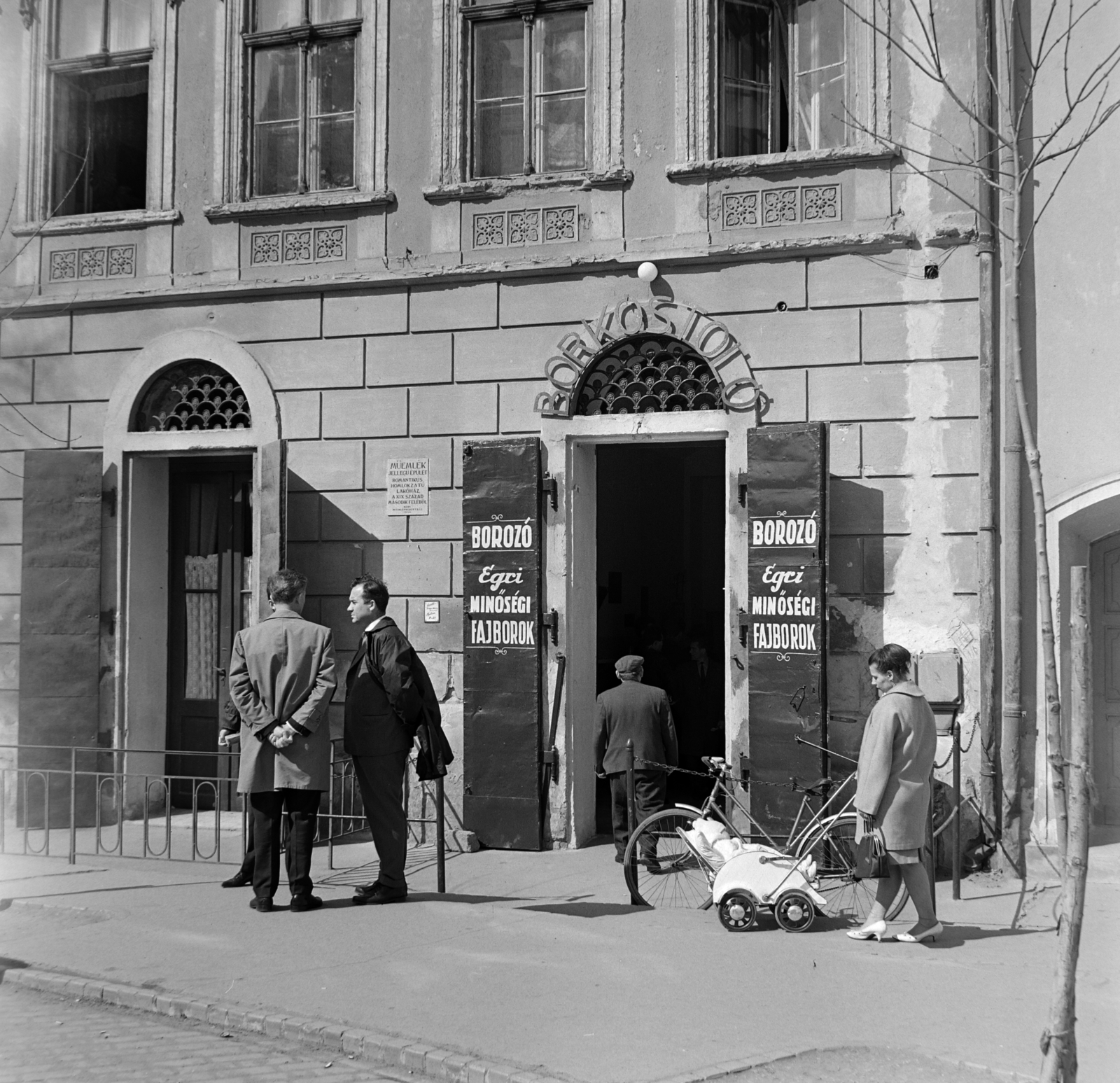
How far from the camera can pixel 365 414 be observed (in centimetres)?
1099

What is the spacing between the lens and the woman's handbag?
284 inches

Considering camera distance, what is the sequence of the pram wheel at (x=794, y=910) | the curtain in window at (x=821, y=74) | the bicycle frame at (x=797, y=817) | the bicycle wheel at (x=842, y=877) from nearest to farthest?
the pram wheel at (x=794, y=910)
the bicycle wheel at (x=842, y=877)
the bicycle frame at (x=797, y=817)
the curtain in window at (x=821, y=74)

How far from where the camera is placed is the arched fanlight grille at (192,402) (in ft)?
37.9

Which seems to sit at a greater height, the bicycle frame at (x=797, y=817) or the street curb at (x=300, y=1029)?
the bicycle frame at (x=797, y=817)

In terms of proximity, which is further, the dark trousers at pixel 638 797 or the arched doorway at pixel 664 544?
the arched doorway at pixel 664 544

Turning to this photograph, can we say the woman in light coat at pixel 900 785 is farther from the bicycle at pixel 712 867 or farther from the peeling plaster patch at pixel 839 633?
the peeling plaster patch at pixel 839 633

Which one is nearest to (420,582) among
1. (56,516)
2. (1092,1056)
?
(56,516)

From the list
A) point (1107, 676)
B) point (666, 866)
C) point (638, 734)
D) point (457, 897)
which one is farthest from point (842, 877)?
point (1107, 676)

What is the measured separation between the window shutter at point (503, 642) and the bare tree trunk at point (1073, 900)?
5812 millimetres

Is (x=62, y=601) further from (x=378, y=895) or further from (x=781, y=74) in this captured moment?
(x=781, y=74)

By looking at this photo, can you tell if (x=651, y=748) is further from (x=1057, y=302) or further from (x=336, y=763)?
(x=1057, y=302)

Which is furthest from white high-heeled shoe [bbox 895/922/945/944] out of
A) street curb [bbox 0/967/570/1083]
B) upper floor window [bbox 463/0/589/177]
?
upper floor window [bbox 463/0/589/177]

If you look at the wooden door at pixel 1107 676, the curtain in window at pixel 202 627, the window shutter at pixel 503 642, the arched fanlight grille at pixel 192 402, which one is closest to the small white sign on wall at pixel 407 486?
the window shutter at pixel 503 642

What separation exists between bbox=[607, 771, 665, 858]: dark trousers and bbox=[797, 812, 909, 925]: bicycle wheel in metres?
1.12
